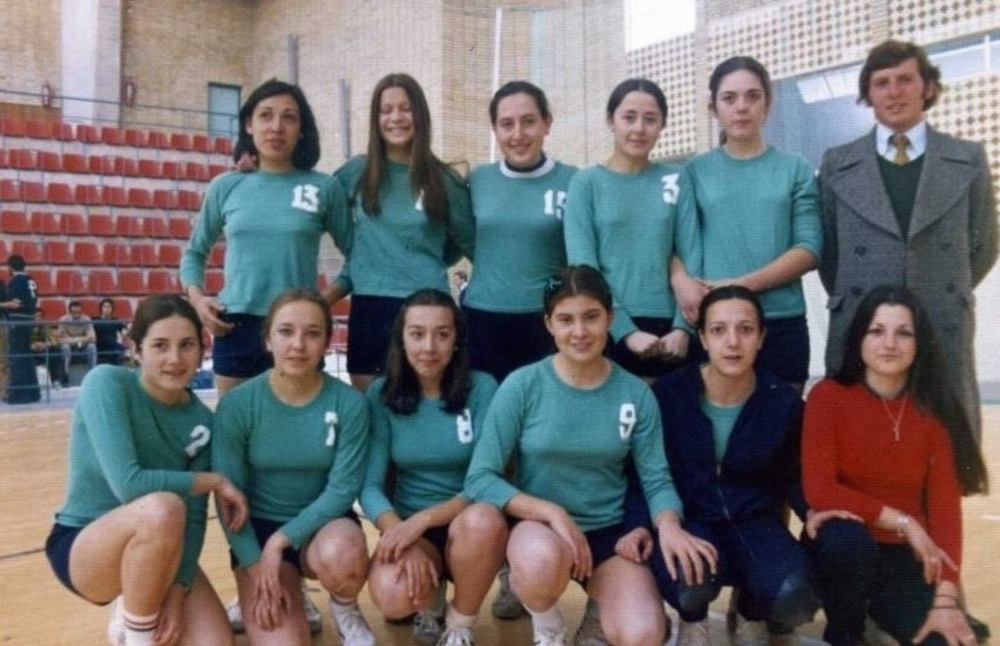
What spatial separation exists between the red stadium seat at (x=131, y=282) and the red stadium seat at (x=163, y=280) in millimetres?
99

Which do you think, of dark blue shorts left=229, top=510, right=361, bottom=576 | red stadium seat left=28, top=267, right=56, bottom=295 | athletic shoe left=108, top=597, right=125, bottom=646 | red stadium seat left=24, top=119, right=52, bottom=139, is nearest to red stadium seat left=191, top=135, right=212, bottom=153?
red stadium seat left=24, top=119, right=52, bottom=139

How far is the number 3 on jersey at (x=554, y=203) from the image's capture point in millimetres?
2604

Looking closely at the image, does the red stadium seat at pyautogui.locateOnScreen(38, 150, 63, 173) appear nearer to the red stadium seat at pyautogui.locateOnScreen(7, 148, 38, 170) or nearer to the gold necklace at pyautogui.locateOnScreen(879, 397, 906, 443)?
the red stadium seat at pyautogui.locateOnScreen(7, 148, 38, 170)

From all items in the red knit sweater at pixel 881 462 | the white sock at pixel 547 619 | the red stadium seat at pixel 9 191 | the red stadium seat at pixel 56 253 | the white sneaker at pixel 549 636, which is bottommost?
the white sneaker at pixel 549 636

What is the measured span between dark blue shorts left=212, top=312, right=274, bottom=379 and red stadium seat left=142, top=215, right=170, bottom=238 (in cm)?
984

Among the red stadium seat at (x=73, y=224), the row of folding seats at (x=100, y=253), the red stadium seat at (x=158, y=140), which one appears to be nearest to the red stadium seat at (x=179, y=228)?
the row of folding seats at (x=100, y=253)

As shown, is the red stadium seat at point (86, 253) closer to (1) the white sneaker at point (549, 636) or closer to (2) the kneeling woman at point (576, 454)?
(2) the kneeling woman at point (576, 454)

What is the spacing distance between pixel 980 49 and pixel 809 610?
781cm

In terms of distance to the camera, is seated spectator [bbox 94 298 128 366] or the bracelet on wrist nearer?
the bracelet on wrist

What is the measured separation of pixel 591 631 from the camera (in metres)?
2.26

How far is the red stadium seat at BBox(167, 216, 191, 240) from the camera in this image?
39.1 feet

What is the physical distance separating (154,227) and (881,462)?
1113cm

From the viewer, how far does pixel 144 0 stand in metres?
14.3

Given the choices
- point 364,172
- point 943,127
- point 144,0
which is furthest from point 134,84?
point 364,172
